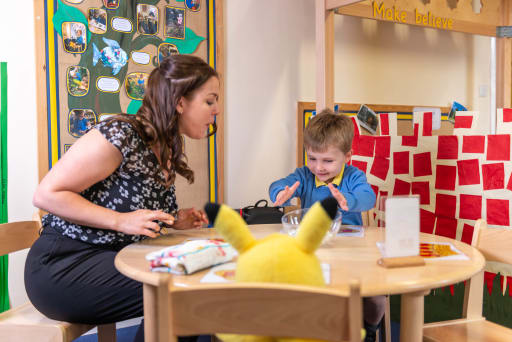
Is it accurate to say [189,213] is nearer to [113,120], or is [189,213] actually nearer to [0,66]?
[113,120]

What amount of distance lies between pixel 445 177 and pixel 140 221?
156 centimetres

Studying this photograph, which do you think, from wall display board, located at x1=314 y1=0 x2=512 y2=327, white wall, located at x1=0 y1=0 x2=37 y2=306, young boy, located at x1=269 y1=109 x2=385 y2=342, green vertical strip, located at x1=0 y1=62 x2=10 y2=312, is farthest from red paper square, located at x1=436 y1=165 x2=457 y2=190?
green vertical strip, located at x1=0 y1=62 x2=10 y2=312

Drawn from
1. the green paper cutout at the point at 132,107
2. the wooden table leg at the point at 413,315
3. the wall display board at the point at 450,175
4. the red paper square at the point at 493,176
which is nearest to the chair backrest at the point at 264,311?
the wooden table leg at the point at 413,315

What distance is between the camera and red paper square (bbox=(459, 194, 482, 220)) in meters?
2.01

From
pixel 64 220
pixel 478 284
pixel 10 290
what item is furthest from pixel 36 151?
pixel 478 284

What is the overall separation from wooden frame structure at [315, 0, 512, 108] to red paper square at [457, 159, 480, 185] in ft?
2.23

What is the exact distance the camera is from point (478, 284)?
1349 millimetres

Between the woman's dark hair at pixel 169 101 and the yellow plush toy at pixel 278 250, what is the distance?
0.67 m

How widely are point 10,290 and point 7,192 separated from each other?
434 millimetres

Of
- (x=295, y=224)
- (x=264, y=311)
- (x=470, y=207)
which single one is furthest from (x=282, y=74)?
(x=264, y=311)

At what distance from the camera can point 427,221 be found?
2.22 meters

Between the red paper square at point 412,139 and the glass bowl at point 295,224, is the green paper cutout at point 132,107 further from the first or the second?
the red paper square at point 412,139

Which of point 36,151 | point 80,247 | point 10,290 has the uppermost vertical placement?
point 36,151

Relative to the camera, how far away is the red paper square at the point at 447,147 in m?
2.11
